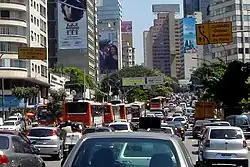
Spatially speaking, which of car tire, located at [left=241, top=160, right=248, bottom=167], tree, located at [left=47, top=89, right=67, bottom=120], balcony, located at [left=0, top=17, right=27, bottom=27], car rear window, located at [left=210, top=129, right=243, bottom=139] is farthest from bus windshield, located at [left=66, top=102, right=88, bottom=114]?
balcony, located at [left=0, top=17, right=27, bottom=27]

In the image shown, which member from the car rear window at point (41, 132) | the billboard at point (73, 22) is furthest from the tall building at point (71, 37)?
the car rear window at point (41, 132)

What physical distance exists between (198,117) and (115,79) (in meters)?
87.4

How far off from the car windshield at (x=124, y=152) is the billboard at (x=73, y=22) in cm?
12534

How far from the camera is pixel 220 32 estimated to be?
42.8 meters

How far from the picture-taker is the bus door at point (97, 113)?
52250mm

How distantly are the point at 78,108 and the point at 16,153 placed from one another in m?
34.8

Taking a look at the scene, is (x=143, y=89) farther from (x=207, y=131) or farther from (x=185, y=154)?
(x=185, y=154)

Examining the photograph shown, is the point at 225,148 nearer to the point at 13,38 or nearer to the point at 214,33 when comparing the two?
the point at 214,33

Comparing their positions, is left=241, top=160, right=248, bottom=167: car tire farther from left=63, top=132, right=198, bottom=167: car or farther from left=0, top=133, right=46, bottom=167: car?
left=63, top=132, right=198, bottom=167: car

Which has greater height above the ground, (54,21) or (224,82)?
(54,21)

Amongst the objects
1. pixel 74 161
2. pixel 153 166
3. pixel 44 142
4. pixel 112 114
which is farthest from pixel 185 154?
pixel 112 114

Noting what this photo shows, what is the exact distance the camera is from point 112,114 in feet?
210

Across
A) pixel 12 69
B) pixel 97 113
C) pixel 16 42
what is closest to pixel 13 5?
pixel 16 42

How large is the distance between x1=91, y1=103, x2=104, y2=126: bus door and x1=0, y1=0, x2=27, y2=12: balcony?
96.9ft
